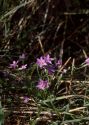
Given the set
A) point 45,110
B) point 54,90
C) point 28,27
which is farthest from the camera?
point 28,27

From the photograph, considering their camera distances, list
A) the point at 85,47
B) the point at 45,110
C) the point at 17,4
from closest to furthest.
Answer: the point at 45,110
the point at 17,4
the point at 85,47

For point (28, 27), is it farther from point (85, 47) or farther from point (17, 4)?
point (85, 47)

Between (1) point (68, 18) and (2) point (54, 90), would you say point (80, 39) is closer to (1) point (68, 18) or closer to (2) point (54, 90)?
(1) point (68, 18)

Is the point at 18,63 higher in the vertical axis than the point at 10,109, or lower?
higher

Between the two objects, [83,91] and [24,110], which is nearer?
[24,110]

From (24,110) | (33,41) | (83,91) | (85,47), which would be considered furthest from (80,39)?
(24,110)

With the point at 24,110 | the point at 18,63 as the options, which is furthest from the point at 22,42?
the point at 24,110

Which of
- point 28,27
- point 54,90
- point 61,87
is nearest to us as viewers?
point 54,90

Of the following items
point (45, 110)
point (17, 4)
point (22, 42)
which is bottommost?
point (45, 110)

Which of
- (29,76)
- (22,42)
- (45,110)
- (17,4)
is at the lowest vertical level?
(45,110)
